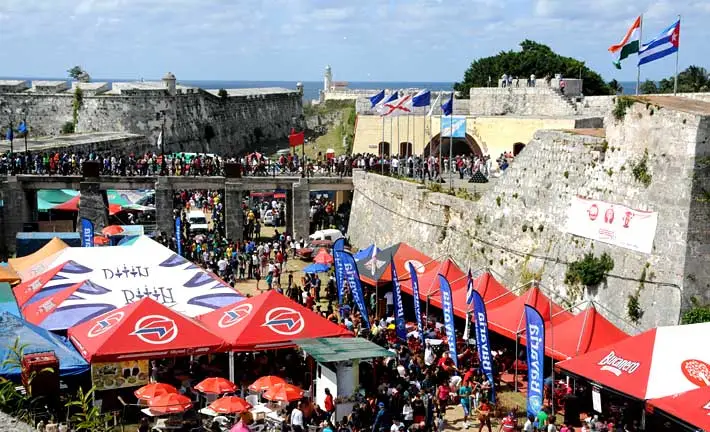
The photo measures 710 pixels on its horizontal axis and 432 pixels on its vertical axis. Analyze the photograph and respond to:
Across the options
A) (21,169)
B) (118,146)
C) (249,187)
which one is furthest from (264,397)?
(118,146)

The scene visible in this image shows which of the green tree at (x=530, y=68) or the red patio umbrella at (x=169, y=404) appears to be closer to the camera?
the red patio umbrella at (x=169, y=404)

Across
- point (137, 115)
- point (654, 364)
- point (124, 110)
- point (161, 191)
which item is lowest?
point (654, 364)

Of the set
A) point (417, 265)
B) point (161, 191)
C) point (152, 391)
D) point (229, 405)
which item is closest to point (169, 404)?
point (152, 391)

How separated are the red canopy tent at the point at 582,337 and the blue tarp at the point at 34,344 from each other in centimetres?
Answer: 918

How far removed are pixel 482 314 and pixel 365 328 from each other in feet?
17.5

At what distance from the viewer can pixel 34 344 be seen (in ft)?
53.8

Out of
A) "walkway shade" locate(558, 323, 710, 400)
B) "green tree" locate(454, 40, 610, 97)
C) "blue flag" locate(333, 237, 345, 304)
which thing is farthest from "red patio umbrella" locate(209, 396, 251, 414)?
"green tree" locate(454, 40, 610, 97)

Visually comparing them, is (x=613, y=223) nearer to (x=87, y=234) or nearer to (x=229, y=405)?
(x=229, y=405)

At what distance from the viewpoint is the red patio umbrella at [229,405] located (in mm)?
15453

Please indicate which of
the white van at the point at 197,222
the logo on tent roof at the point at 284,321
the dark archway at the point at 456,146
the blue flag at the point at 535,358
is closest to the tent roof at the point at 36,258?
the logo on tent roof at the point at 284,321

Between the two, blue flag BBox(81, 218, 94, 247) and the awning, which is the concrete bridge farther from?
the awning

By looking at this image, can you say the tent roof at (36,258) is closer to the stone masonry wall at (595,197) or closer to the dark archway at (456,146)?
the stone masonry wall at (595,197)

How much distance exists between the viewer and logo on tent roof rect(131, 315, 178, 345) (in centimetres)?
1709

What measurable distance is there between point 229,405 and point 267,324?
2858 mm
